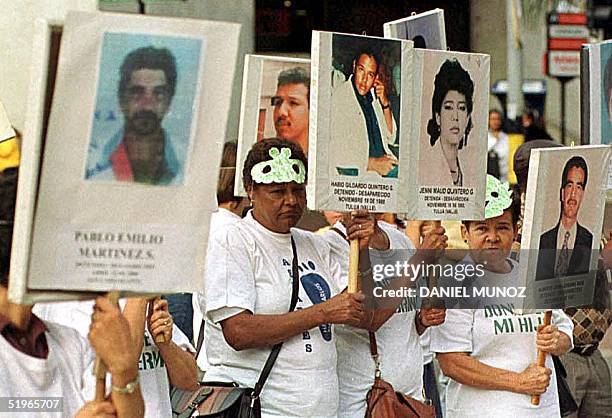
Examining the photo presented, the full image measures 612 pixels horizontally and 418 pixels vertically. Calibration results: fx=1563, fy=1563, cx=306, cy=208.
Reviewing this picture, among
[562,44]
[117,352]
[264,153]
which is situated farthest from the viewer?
[562,44]

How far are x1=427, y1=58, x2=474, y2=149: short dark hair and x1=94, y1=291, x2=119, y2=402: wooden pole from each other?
218 centimetres

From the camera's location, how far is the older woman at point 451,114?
18.3 ft

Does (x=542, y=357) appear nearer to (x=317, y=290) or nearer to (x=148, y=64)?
(x=317, y=290)

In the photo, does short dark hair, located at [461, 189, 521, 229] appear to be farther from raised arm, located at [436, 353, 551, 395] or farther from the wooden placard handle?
the wooden placard handle

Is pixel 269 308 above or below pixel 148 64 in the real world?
below

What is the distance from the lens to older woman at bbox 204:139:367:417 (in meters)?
5.16

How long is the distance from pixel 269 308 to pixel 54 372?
1603 millimetres

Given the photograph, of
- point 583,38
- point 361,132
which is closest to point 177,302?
point 361,132

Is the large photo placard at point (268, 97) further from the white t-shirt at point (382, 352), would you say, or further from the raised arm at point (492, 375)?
the raised arm at point (492, 375)

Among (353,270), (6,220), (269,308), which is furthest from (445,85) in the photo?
(6,220)

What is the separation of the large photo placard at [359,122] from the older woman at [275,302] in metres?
0.18

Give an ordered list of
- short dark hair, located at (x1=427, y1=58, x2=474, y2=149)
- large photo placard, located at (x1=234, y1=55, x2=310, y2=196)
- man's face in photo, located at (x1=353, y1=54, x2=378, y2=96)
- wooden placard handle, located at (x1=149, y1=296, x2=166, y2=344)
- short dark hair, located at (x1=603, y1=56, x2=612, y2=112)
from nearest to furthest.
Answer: wooden placard handle, located at (x1=149, y1=296, x2=166, y2=344) → man's face in photo, located at (x1=353, y1=54, x2=378, y2=96) → short dark hair, located at (x1=427, y1=58, x2=474, y2=149) → large photo placard, located at (x1=234, y1=55, x2=310, y2=196) → short dark hair, located at (x1=603, y1=56, x2=612, y2=112)

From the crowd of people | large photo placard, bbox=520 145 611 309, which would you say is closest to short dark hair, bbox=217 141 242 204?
the crowd of people

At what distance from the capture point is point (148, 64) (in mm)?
3670
